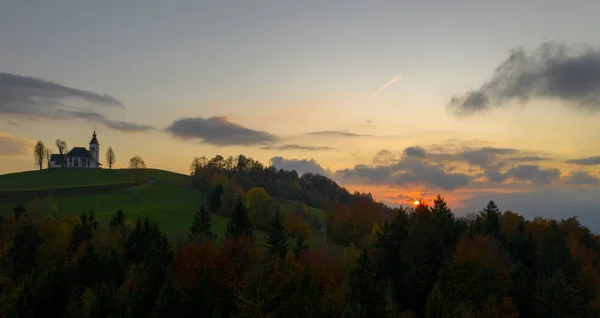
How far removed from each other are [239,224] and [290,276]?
52.7ft

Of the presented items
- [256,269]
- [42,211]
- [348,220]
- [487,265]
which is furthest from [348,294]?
[42,211]

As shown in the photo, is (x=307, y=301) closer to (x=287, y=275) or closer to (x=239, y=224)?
(x=287, y=275)

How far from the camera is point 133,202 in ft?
508

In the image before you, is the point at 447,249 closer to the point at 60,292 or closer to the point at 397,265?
the point at 397,265

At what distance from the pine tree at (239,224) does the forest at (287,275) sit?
167mm

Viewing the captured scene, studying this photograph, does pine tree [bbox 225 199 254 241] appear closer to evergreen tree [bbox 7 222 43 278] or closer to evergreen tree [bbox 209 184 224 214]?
evergreen tree [bbox 7 222 43 278]

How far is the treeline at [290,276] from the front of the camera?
64125mm

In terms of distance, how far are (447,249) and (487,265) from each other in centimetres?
876

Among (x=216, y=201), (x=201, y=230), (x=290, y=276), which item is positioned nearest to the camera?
(x=290, y=276)

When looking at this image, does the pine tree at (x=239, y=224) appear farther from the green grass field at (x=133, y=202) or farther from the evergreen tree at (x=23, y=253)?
the evergreen tree at (x=23, y=253)

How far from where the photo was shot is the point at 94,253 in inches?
3093

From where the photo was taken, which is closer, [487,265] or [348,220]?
[487,265]

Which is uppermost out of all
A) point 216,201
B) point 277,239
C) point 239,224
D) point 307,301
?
point 239,224

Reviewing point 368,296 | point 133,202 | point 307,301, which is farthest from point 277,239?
point 133,202
